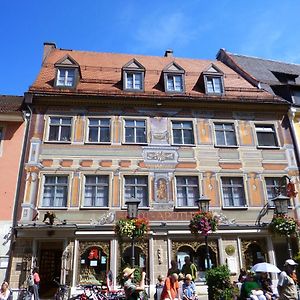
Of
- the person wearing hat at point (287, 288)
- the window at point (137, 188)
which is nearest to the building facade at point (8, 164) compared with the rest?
the window at point (137, 188)

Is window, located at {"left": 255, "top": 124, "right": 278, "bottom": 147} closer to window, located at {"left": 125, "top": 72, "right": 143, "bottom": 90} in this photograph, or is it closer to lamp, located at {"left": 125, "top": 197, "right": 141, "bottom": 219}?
window, located at {"left": 125, "top": 72, "right": 143, "bottom": 90}

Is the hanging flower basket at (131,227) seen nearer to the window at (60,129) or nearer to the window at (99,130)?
the window at (99,130)

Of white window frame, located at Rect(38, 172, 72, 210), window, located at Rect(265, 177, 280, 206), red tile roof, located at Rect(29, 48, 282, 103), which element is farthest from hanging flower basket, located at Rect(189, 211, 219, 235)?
red tile roof, located at Rect(29, 48, 282, 103)

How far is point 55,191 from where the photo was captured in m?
15.5

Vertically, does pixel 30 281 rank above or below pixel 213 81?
below

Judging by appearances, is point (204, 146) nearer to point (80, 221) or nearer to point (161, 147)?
point (161, 147)

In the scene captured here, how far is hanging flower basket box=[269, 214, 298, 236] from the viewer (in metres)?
14.7

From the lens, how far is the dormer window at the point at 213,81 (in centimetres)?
1884

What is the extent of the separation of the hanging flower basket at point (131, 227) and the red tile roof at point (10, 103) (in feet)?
25.4

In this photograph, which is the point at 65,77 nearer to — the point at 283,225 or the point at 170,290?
the point at 283,225

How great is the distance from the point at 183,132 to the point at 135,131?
2419mm

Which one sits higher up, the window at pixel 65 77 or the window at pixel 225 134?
the window at pixel 65 77

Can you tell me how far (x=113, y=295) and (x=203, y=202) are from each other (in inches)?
196

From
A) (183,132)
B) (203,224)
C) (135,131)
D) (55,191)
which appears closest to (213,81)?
(183,132)
